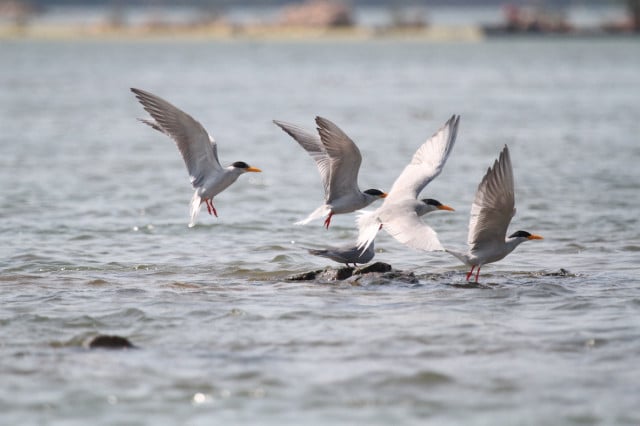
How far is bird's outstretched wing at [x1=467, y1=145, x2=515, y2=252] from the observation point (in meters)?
11.7

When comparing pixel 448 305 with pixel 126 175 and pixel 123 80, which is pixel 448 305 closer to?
pixel 126 175

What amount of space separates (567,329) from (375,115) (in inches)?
1206

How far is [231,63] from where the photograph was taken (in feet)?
306

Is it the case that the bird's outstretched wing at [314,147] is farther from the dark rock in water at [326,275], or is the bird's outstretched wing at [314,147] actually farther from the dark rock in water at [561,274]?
the dark rock in water at [561,274]

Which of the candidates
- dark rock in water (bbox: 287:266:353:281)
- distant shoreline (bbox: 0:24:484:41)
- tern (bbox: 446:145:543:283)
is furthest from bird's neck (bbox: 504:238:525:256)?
distant shoreline (bbox: 0:24:484:41)

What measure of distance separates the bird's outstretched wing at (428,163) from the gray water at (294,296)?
1043mm

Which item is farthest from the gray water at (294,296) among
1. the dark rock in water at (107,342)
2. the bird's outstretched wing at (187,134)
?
the bird's outstretched wing at (187,134)

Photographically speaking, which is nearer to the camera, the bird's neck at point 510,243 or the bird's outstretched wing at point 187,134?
the bird's neck at point 510,243

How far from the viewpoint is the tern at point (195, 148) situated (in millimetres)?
13266

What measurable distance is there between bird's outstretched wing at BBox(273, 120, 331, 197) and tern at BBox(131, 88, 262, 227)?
2.07 feet

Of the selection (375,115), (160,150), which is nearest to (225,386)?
(160,150)

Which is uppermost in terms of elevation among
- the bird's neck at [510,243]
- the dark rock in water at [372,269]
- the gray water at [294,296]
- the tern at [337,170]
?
the tern at [337,170]

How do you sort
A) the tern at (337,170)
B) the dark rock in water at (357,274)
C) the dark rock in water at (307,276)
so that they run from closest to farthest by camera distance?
the dark rock in water at (357,274) < the tern at (337,170) < the dark rock in water at (307,276)

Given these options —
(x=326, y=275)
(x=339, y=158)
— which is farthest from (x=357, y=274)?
(x=339, y=158)
